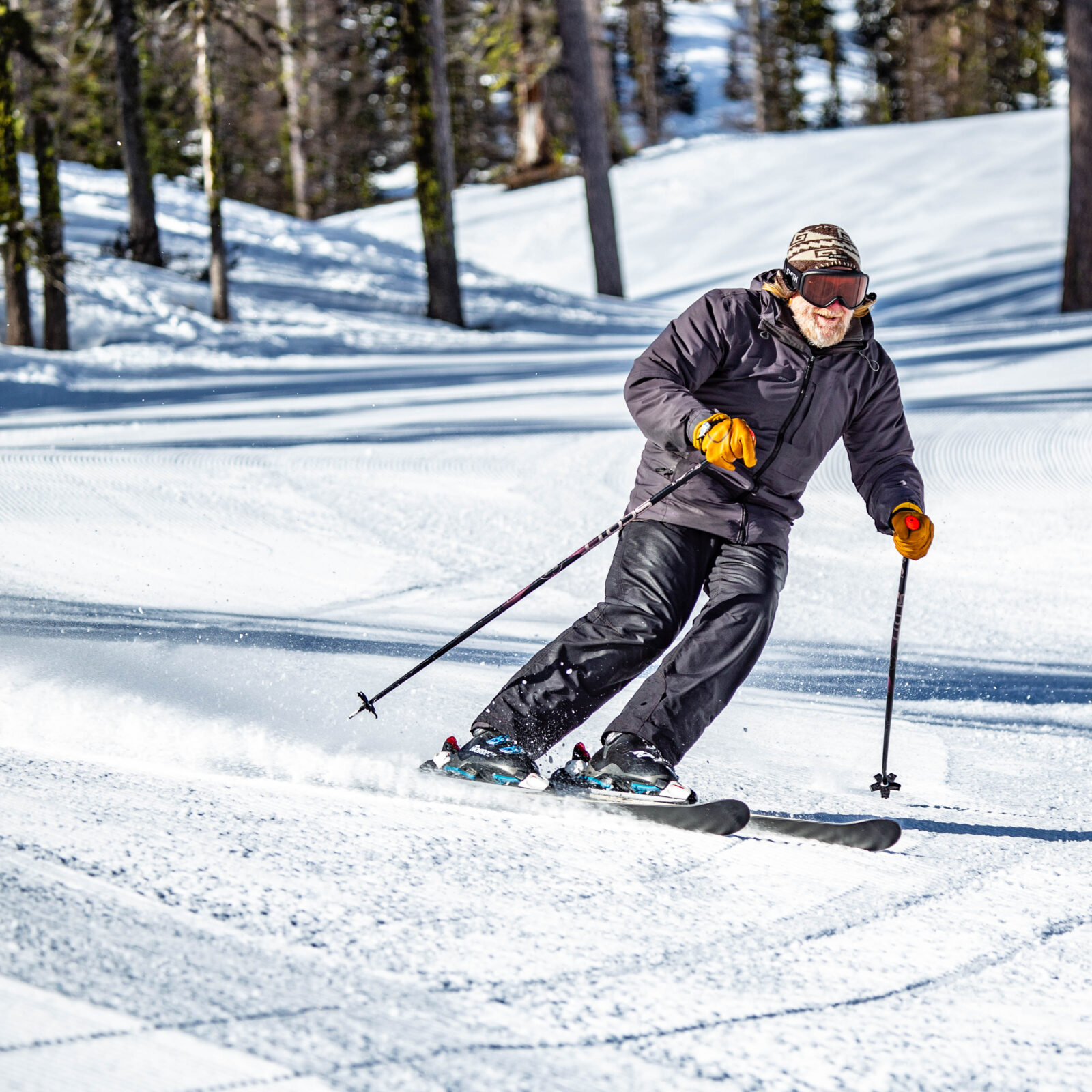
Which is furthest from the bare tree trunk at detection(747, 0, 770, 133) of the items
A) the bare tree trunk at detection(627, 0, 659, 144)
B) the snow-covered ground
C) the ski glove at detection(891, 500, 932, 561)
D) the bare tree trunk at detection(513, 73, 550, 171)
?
the ski glove at detection(891, 500, 932, 561)

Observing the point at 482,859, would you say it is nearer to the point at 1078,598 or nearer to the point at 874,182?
the point at 1078,598

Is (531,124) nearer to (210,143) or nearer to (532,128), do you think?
(532,128)

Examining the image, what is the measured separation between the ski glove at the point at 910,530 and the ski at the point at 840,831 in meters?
0.84

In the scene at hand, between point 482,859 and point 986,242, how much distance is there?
910 inches

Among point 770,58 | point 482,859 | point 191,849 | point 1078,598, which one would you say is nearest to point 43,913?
point 191,849

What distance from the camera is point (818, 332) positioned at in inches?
143

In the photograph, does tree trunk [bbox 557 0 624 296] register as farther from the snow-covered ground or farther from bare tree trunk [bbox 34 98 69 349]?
the snow-covered ground

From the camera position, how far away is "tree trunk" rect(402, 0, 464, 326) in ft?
57.7

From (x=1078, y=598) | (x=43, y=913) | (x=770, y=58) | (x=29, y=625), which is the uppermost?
(x=770, y=58)

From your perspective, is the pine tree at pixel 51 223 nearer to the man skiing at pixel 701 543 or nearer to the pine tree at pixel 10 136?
the pine tree at pixel 10 136

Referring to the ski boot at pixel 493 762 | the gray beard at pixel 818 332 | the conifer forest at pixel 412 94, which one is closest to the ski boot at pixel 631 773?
the ski boot at pixel 493 762

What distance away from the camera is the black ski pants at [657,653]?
11.9 feet

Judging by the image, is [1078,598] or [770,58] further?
[770,58]

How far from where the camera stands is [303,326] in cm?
1686
